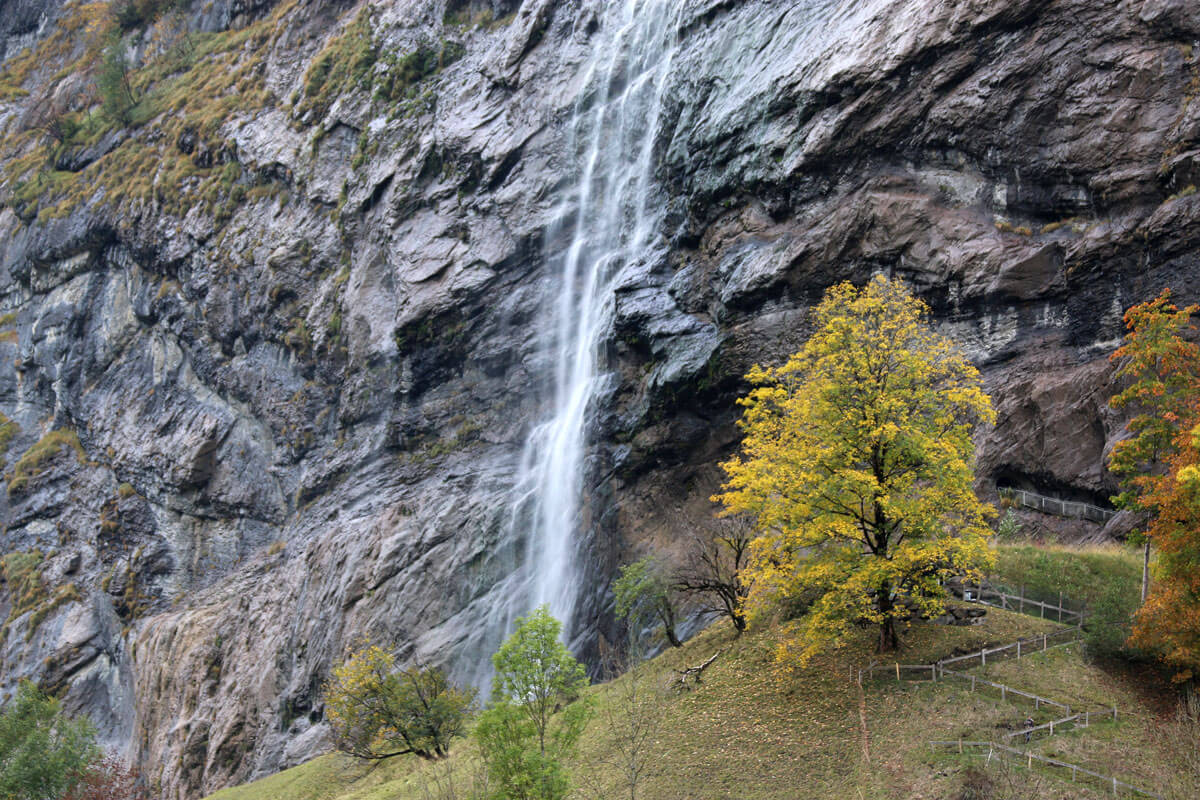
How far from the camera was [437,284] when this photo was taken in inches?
1887

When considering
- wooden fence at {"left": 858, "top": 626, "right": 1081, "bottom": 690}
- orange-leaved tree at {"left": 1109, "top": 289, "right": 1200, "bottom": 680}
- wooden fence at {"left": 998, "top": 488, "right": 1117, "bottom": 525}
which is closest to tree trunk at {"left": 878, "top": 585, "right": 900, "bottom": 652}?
wooden fence at {"left": 858, "top": 626, "right": 1081, "bottom": 690}

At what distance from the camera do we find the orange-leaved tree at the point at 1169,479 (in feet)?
59.8

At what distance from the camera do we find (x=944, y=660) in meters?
22.0

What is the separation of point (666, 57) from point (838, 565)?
31.2m

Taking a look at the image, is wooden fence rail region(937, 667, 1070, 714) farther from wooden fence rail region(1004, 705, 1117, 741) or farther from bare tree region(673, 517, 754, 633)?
bare tree region(673, 517, 754, 633)

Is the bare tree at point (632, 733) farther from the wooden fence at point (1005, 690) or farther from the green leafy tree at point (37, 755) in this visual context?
the green leafy tree at point (37, 755)

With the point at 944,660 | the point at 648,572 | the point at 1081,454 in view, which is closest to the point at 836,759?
the point at 944,660

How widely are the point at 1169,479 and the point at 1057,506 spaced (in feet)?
29.0

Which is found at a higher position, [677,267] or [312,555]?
[677,267]

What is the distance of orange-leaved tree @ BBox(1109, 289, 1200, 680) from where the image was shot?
1822cm

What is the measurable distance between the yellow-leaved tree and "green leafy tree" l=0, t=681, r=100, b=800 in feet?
104

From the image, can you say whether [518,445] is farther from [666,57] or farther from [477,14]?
[477,14]

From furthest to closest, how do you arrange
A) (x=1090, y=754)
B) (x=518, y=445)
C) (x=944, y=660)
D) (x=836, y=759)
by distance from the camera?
(x=518, y=445)
(x=944, y=660)
(x=836, y=759)
(x=1090, y=754)

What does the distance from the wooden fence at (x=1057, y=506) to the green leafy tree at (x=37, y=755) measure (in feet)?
124
